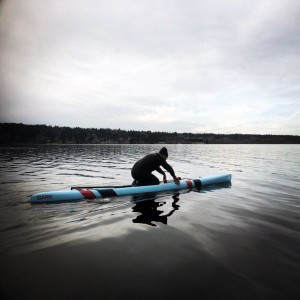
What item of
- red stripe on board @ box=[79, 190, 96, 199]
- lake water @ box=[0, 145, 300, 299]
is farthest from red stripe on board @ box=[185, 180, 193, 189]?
red stripe on board @ box=[79, 190, 96, 199]

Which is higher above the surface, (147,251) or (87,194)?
(87,194)

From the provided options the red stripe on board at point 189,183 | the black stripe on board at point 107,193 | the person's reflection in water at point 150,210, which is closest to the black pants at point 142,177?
the person's reflection in water at point 150,210

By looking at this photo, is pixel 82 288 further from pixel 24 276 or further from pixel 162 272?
pixel 162 272

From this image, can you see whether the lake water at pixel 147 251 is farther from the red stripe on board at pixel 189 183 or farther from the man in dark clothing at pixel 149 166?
the red stripe on board at pixel 189 183

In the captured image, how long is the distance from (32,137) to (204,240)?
426 feet

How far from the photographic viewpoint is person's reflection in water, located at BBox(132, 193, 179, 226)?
6.52m

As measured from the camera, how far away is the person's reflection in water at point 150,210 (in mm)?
6520

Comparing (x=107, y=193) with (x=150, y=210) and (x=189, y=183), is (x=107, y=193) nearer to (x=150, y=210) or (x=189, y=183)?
(x=150, y=210)

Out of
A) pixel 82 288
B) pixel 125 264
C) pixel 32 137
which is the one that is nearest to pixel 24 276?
pixel 82 288

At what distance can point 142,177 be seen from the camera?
10.5 meters

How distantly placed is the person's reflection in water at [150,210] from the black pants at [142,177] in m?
0.92

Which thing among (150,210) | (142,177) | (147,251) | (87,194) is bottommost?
(150,210)

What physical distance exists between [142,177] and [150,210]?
3.01 metres

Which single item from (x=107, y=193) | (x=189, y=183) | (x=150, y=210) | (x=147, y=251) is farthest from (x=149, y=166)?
(x=147, y=251)
